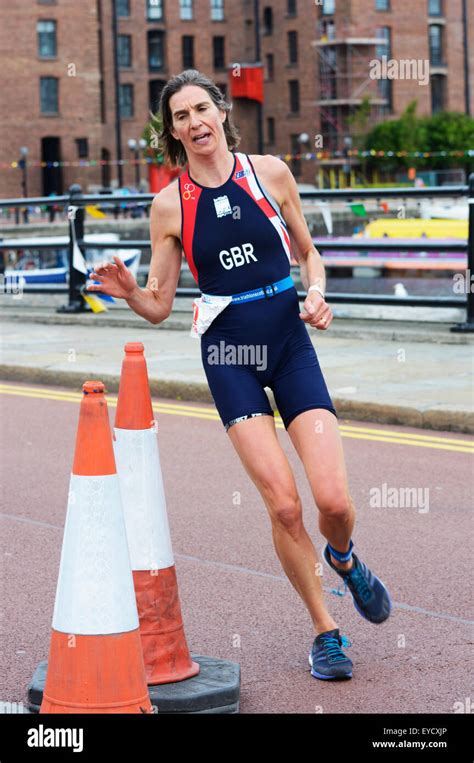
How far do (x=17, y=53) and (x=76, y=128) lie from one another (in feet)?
17.1

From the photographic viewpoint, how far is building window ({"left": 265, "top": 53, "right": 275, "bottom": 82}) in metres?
88.4

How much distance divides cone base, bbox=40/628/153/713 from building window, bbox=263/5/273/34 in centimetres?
8738

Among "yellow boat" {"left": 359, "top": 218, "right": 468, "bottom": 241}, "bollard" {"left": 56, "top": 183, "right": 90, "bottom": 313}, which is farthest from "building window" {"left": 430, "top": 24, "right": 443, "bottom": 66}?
"bollard" {"left": 56, "top": 183, "right": 90, "bottom": 313}

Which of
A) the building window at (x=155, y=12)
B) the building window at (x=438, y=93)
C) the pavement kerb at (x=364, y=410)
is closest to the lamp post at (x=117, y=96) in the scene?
the building window at (x=155, y=12)

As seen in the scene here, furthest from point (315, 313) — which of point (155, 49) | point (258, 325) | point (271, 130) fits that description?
point (271, 130)

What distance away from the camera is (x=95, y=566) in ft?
13.1

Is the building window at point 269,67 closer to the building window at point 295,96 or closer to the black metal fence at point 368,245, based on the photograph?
the building window at point 295,96

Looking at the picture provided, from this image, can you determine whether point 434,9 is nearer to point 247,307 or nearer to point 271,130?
point 271,130

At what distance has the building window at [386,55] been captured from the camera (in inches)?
3272

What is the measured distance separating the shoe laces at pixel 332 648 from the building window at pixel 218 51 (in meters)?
86.7

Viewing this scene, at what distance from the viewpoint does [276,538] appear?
484cm

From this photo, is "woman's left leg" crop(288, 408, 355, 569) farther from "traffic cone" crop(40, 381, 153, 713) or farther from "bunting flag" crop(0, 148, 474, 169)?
"bunting flag" crop(0, 148, 474, 169)

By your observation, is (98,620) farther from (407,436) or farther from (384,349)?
(384,349)

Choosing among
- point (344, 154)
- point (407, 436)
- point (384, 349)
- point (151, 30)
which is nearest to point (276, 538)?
point (407, 436)
